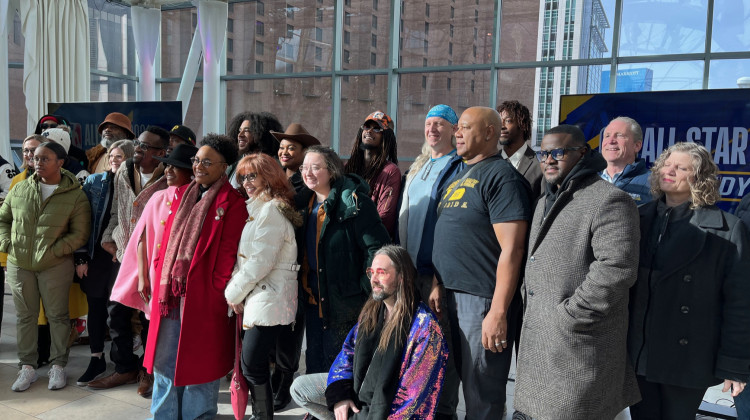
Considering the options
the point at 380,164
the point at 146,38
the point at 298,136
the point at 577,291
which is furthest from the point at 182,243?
the point at 146,38

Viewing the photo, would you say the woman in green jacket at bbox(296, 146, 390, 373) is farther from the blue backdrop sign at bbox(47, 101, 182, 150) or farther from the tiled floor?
the blue backdrop sign at bbox(47, 101, 182, 150)

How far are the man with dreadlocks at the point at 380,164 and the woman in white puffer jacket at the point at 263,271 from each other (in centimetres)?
58

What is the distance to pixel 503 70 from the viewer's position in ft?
27.1

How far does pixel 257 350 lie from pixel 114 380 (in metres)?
1.49

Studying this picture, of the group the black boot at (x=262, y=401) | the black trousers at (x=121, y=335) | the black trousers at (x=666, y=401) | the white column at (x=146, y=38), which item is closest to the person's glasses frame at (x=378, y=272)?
the black boot at (x=262, y=401)

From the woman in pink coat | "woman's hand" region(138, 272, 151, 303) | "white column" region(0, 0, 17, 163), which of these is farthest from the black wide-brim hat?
"white column" region(0, 0, 17, 163)

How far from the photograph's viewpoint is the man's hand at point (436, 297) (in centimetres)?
270

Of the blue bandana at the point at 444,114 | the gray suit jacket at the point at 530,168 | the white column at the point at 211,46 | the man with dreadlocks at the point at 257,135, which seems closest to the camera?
the blue bandana at the point at 444,114

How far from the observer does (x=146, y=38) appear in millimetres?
9930

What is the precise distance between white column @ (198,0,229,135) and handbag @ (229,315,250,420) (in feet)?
22.5

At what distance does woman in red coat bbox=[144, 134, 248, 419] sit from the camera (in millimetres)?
3021

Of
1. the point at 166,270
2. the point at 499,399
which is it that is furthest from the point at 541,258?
the point at 166,270

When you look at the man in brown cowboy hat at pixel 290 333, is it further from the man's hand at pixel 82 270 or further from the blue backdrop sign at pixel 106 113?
the blue backdrop sign at pixel 106 113

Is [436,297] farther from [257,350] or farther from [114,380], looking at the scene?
[114,380]
